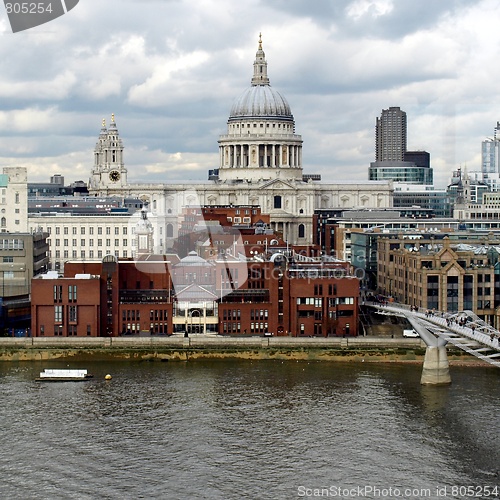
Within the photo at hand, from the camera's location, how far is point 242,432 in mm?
32406

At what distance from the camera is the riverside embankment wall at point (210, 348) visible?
145 ft

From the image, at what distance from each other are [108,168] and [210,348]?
173ft

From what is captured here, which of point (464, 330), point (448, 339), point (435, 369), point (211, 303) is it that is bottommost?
point (435, 369)

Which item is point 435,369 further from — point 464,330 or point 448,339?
point 464,330

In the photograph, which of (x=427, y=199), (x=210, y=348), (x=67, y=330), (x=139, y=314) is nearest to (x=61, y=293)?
(x=67, y=330)

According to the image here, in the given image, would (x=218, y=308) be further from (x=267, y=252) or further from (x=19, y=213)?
(x=19, y=213)

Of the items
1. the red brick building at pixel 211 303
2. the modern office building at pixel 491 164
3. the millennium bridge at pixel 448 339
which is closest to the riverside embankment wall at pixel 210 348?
the red brick building at pixel 211 303

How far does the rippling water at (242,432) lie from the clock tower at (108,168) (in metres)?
54.5

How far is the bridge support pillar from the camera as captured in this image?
1544 inches

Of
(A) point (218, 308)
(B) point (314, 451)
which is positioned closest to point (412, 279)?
(A) point (218, 308)

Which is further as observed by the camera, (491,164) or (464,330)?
(491,164)

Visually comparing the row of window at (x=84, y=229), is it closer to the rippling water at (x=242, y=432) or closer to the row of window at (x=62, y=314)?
the row of window at (x=62, y=314)

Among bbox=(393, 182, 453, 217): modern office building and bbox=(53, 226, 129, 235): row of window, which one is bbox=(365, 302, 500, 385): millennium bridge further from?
bbox=(393, 182, 453, 217): modern office building

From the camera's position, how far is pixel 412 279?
170ft
